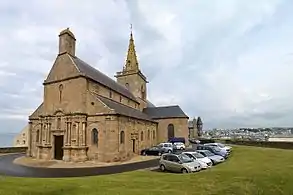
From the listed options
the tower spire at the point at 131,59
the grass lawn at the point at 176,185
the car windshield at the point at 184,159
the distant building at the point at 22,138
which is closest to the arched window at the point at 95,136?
the car windshield at the point at 184,159

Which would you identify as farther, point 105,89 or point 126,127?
point 105,89

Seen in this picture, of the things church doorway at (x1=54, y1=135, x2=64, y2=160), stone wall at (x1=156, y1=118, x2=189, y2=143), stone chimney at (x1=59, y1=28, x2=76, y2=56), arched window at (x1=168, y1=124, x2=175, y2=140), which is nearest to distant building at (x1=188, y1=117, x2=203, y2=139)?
arched window at (x1=168, y1=124, x2=175, y2=140)

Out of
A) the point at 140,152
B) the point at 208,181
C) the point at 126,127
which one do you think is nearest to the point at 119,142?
the point at 126,127

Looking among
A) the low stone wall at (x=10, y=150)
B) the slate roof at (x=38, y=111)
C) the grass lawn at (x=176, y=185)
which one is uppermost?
the slate roof at (x=38, y=111)

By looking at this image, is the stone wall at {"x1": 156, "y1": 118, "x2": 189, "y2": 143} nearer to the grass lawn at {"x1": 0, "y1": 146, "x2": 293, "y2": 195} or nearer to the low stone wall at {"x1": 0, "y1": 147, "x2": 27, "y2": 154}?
the low stone wall at {"x1": 0, "y1": 147, "x2": 27, "y2": 154}

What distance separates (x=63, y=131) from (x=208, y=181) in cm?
2499

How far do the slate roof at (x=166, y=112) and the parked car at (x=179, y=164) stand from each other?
3907 cm

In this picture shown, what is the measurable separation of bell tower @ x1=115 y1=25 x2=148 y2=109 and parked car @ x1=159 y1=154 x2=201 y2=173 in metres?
42.8

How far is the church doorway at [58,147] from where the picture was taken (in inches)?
1524

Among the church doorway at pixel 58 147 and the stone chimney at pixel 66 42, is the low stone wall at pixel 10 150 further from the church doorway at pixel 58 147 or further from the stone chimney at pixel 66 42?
the stone chimney at pixel 66 42

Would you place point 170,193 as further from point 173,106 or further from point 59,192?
point 173,106

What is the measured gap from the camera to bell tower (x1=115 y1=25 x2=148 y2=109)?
68.6m

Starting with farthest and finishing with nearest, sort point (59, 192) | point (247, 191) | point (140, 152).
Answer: point (140, 152) → point (247, 191) → point (59, 192)

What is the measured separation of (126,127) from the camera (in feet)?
130
